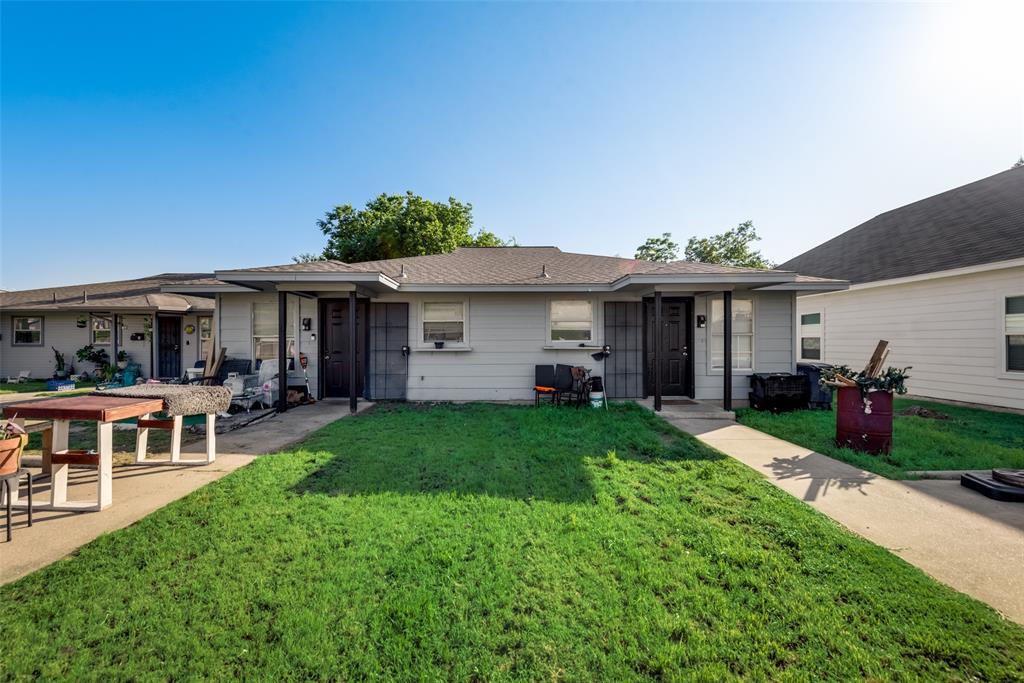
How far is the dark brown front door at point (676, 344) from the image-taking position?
821cm

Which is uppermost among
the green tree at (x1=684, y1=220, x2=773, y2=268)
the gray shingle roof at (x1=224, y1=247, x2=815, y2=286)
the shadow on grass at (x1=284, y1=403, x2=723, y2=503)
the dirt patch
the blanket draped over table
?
the green tree at (x1=684, y1=220, x2=773, y2=268)

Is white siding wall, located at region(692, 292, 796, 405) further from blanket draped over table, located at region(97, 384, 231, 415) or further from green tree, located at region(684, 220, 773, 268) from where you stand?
green tree, located at region(684, 220, 773, 268)

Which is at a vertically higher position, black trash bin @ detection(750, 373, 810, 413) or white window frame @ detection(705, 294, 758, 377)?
white window frame @ detection(705, 294, 758, 377)

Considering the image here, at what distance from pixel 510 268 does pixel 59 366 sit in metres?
15.8

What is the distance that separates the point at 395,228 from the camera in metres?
23.1

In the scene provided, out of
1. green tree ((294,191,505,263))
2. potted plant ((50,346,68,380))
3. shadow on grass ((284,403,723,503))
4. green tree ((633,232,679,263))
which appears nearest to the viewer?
shadow on grass ((284,403,723,503))

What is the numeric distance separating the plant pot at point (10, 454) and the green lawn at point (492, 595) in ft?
3.02

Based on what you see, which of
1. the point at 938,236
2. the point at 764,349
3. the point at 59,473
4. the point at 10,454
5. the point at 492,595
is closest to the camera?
the point at 492,595

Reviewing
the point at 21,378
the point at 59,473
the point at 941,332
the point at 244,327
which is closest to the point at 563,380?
the point at 59,473

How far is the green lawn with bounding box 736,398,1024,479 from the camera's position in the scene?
169 inches

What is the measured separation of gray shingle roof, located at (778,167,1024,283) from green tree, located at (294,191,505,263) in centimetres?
1852

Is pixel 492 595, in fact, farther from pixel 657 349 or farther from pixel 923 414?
pixel 923 414

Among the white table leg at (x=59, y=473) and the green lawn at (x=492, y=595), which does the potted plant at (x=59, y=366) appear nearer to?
the white table leg at (x=59, y=473)

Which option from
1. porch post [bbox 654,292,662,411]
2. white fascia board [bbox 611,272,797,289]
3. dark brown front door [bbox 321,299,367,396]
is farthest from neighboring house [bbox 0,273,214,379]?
porch post [bbox 654,292,662,411]
